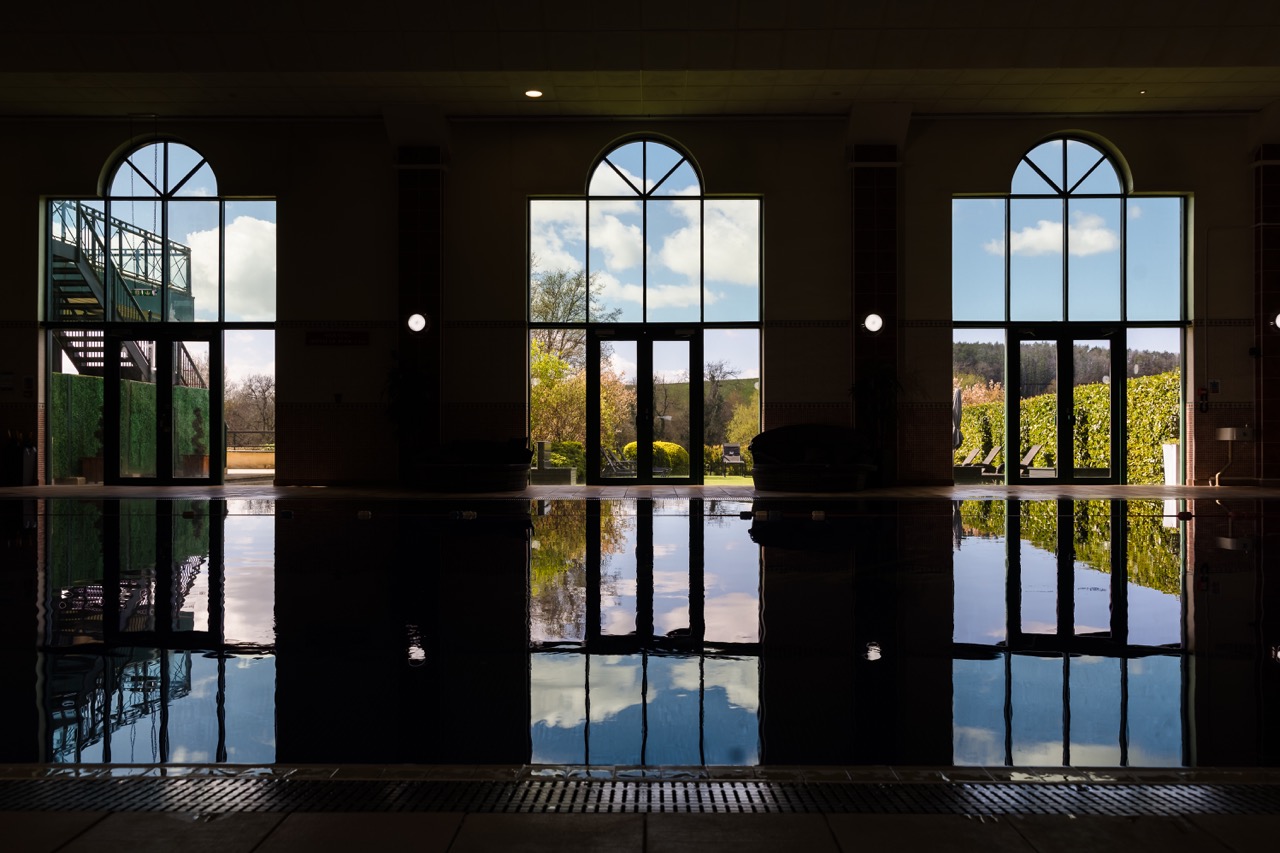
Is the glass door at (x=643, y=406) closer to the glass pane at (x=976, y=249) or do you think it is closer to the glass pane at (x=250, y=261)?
the glass pane at (x=976, y=249)

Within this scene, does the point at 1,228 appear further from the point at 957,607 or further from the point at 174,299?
the point at 957,607

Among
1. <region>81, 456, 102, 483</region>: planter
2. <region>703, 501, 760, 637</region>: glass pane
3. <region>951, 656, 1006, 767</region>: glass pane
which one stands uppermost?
<region>81, 456, 102, 483</region>: planter

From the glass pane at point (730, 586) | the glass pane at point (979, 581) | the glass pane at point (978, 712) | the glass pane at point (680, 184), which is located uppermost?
the glass pane at point (680, 184)

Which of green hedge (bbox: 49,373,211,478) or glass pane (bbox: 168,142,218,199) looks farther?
green hedge (bbox: 49,373,211,478)

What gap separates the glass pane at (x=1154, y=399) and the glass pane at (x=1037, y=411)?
119 centimetres

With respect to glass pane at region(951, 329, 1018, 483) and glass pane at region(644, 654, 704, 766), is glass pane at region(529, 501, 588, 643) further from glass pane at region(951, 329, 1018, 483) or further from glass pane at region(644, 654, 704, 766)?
glass pane at region(951, 329, 1018, 483)

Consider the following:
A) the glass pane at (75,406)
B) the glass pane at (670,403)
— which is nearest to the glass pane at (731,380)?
the glass pane at (670,403)

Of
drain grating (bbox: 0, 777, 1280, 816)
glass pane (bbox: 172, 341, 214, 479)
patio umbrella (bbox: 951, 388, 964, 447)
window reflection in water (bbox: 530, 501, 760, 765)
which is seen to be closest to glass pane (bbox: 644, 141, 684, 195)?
patio umbrella (bbox: 951, 388, 964, 447)

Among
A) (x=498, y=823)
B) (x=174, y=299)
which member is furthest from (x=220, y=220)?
(x=498, y=823)

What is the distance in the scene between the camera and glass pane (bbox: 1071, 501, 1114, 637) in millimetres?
4383

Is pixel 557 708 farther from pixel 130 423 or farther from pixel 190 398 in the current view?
pixel 130 423

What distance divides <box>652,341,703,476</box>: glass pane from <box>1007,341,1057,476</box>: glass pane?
525cm

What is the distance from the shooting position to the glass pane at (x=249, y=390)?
1516 centimetres

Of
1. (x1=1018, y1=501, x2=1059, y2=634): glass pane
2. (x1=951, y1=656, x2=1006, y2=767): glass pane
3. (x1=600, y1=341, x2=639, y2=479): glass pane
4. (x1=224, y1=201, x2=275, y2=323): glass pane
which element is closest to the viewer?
(x1=951, y1=656, x2=1006, y2=767): glass pane
